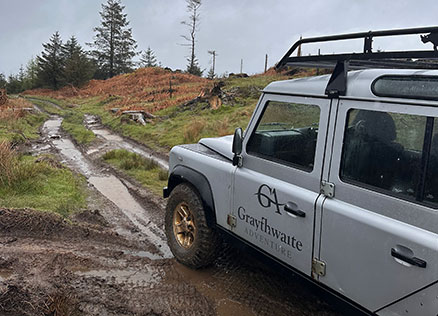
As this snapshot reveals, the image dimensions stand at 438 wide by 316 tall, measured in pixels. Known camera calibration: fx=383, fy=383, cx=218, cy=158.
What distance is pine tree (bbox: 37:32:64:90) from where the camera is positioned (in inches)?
1656

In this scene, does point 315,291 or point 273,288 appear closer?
point 315,291

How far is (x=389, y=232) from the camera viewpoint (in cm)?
222

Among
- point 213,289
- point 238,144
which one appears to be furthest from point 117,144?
point 238,144

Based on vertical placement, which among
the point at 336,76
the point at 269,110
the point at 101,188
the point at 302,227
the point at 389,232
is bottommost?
the point at 101,188

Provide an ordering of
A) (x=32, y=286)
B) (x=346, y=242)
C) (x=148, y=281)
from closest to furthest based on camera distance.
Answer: (x=346, y=242), (x=32, y=286), (x=148, y=281)

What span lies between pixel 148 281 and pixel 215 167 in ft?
4.64

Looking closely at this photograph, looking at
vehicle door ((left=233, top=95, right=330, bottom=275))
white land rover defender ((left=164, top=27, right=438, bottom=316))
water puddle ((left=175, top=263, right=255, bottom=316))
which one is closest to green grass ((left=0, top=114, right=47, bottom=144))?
water puddle ((left=175, top=263, right=255, bottom=316))

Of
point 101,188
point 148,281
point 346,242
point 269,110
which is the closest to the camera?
point 346,242

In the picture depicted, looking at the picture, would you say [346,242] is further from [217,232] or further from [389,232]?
[217,232]

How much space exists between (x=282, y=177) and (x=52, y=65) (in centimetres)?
4449

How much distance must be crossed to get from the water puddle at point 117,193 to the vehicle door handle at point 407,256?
3.09 m

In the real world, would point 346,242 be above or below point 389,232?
below

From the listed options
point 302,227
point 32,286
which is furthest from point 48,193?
point 302,227

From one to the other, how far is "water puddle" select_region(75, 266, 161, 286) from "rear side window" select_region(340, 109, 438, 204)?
242cm
